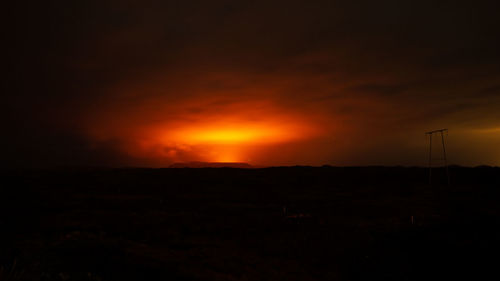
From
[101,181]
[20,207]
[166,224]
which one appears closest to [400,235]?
[166,224]

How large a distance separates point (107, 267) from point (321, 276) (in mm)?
10525

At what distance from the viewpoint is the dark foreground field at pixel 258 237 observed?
632 inches

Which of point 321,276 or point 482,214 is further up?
point 482,214

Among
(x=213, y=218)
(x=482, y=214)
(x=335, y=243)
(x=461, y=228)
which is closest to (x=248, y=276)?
(x=335, y=243)

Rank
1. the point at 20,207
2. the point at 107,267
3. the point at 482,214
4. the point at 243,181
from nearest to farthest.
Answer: the point at 107,267
the point at 482,214
the point at 20,207
the point at 243,181

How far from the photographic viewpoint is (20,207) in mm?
37969

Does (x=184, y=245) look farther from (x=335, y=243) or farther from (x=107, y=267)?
(x=335, y=243)

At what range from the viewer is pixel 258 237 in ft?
80.0

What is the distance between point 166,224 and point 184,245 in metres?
7.54

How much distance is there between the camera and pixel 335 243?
74.6 ft

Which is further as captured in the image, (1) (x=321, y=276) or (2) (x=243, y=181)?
(2) (x=243, y=181)

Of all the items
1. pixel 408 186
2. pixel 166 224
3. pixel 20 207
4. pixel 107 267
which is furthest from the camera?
pixel 408 186

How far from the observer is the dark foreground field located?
1606 centimetres

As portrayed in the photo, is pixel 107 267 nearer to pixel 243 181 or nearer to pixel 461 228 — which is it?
pixel 461 228
